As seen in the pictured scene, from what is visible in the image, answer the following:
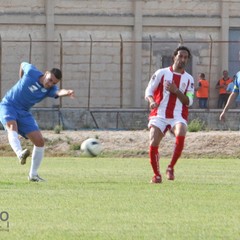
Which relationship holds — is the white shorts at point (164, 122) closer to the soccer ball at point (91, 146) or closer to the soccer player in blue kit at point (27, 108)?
the soccer player in blue kit at point (27, 108)

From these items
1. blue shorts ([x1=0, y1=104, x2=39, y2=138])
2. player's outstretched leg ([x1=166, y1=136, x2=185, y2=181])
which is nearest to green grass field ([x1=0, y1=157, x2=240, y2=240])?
player's outstretched leg ([x1=166, y1=136, x2=185, y2=181])

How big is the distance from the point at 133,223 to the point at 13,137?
6.83 m

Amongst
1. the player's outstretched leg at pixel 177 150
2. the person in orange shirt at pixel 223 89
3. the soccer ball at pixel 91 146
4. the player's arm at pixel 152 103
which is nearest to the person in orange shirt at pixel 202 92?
the person in orange shirt at pixel 223 89

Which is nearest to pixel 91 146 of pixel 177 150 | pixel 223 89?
pixel 177 150

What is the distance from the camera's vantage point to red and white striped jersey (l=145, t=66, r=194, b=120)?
19.9 meters

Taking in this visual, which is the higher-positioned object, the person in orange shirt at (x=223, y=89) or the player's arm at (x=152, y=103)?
the player's arm at (x=152, y=103)

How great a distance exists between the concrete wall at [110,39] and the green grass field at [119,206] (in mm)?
28343

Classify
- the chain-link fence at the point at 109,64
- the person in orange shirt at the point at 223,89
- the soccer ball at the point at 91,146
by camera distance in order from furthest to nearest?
1. the person in orange shirt at the point at 223,89
2. the chain-link fence at the point at 109,64
3. the soccer ball at the point at 91,146

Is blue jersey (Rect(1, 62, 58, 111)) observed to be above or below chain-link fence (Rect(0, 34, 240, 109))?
above

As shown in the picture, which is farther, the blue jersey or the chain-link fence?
the chain-link fence

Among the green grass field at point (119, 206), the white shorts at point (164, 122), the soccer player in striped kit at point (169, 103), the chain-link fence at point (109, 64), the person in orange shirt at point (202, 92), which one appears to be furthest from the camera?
the chain-link fence at point (109, 64)

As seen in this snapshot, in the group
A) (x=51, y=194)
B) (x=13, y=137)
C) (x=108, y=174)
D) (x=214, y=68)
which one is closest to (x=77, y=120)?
(x=214, y=68)

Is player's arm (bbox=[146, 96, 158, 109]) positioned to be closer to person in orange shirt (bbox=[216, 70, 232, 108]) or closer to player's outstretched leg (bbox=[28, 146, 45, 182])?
player's outstretched leg (bbox=[28, 146, 45, 182])

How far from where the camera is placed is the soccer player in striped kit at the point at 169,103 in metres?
19.8
